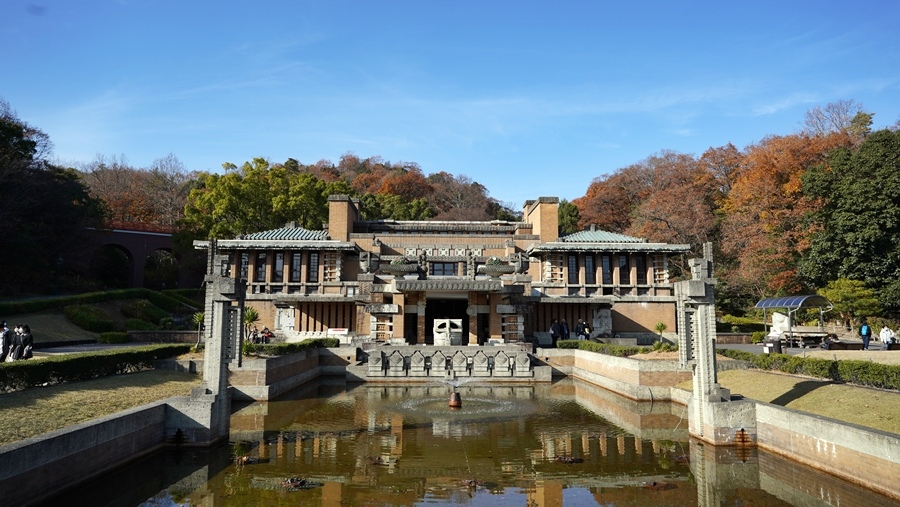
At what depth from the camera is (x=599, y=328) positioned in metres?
33.8

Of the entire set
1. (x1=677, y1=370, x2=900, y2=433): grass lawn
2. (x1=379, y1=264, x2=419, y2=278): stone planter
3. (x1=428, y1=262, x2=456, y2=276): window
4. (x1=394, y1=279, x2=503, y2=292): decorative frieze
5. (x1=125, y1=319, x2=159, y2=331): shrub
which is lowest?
(x1=677, y1=370, x2=900, y2=433): grass lawn

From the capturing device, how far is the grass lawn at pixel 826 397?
11.4 metres

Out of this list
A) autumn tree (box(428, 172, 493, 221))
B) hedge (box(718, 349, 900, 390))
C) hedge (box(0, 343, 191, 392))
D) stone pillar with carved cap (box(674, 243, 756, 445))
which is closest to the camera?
hedge (box(718, 349, 900, 390))

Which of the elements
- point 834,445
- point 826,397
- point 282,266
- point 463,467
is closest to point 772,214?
point 826,397

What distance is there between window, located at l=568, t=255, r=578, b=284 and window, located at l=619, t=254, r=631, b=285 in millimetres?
2680

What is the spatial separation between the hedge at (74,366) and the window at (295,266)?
1364 centimetres

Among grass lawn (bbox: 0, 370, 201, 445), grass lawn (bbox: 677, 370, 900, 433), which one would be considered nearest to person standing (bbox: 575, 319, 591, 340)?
grass lawn (bbox: 677, 370, 900, 433)

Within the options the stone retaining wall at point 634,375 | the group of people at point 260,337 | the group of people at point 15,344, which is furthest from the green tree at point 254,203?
the stone retaining wall at point 634,375

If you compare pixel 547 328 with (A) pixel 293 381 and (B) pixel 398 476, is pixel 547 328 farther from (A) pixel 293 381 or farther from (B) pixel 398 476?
(B) pixel 398 476

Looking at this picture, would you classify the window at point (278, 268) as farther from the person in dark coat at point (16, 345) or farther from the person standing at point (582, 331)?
the person standing at point (582, 331)

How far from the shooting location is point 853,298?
29828 mm

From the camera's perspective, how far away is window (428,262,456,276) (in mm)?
35781

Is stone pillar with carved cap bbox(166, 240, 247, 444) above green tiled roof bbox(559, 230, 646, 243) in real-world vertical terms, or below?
below

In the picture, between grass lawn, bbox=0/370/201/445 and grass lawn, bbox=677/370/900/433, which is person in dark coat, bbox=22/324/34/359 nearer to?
grass lawn, bbox=0/370/201/445
